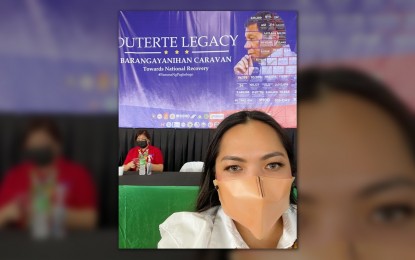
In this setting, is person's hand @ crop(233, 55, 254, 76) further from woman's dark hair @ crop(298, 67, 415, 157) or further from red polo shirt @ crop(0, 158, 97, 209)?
red polo shirt @ crop(0, 158, 97, 209)

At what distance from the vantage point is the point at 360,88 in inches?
142

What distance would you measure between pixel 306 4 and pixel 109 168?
76.5 inches

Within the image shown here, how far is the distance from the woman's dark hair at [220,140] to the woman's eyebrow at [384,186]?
535 millimetres

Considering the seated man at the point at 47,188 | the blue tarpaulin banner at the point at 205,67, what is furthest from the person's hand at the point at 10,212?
the blue tarpaulin banner at the point at 205,67

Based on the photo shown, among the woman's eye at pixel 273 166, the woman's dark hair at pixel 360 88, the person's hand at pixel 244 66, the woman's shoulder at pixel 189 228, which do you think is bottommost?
the woman's shoulder at pixel 189 228

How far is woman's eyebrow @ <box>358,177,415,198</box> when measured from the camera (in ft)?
11.7

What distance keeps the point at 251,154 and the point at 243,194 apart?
0.30m

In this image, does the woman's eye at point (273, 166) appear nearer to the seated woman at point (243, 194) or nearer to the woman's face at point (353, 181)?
the seated woman at point (243, 194)

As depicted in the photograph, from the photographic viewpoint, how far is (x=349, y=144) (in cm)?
360

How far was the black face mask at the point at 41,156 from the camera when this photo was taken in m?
3.73

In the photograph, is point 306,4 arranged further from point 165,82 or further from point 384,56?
point 165,82

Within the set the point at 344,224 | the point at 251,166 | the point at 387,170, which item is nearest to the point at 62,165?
the point at 251,166

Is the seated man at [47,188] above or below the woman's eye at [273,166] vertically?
below

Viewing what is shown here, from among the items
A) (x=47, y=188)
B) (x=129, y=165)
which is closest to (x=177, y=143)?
(x=129, y=165)
